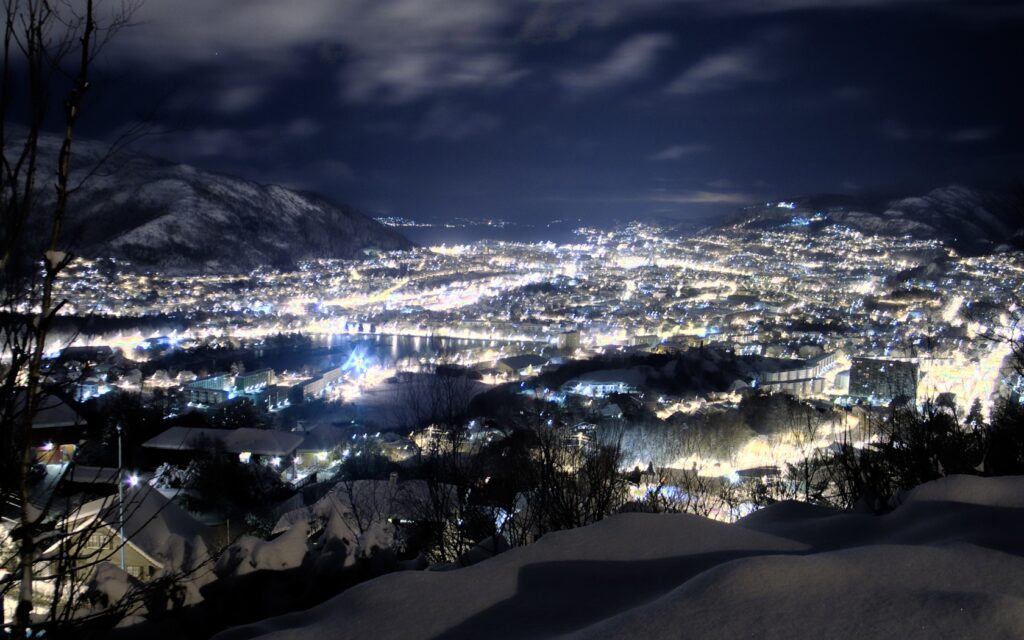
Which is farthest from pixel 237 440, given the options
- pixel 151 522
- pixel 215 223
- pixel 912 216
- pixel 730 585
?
pixel 912 216

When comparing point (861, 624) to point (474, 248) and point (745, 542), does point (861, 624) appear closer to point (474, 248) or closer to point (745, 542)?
point (745, 542)

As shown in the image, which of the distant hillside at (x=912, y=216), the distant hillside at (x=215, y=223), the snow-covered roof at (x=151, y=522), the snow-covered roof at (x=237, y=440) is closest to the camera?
the snow-covered roof at (x=151, y=522)

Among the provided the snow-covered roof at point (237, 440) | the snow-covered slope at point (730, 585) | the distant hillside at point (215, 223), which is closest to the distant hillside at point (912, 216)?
the snow-covered roof at point (237, 440)

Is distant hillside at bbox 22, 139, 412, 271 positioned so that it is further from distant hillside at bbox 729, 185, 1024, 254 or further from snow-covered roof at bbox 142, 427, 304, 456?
distant hillside at bbox 729, 185, 1024, 254

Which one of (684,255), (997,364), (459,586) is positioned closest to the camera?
Answer: (459,586)

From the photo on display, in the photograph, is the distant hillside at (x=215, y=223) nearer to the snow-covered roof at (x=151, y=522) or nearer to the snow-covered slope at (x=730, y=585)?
the snow-covered roof at (x=151, y=522)

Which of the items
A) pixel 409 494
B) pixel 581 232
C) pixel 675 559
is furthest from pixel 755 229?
pixel 675 559

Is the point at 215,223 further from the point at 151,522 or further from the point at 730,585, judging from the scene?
the point at 730,585
